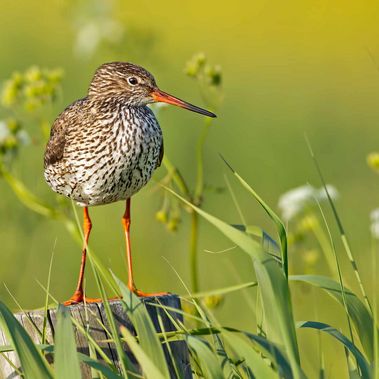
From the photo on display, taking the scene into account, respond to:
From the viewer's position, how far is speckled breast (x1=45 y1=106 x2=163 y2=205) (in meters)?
5.43

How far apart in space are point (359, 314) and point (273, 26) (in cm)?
1266

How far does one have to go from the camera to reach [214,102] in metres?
6.23

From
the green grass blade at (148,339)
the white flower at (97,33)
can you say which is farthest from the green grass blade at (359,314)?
the white flower at (97,33)

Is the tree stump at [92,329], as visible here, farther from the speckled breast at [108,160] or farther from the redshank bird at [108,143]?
the speckled breast at [108,160]

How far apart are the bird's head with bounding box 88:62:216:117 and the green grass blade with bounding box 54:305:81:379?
8.62ft

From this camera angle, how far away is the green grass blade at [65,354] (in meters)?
Result: 3.34

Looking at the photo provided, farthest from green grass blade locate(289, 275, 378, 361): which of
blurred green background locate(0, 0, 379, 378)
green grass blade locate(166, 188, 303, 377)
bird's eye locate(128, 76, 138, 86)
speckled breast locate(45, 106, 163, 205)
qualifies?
bird's eye locate(128, 76, 138, 86)

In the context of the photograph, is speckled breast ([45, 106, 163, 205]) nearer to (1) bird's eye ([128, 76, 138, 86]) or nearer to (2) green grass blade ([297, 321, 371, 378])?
(1) bird's eye ([128, 76, 138, 86])

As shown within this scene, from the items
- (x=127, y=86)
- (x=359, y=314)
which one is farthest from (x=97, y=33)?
(x=359, y=314)

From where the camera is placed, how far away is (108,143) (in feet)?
18.3

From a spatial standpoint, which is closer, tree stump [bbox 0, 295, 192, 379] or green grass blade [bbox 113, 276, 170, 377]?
green grass blade [bbox 113, 276, 170, 377]

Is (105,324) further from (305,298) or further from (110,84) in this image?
(305,298)

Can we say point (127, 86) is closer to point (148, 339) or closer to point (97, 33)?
point (148, 339)

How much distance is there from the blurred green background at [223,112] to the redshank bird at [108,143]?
775 mm
